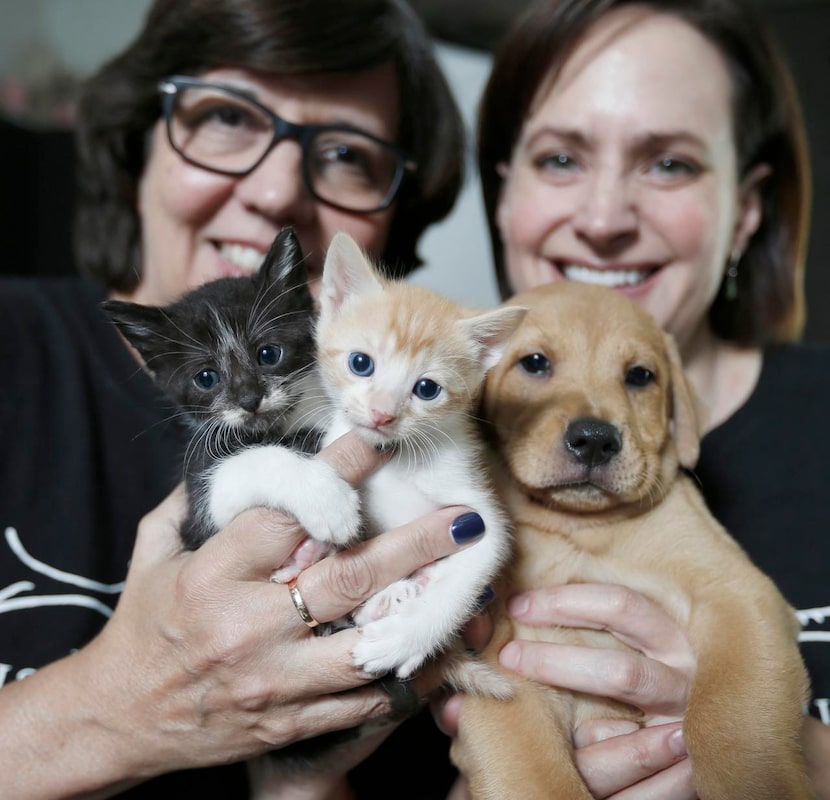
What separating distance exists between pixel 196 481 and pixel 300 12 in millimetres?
1420

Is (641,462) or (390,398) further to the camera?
(641,462)

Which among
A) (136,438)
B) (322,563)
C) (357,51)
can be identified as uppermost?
(357,51)

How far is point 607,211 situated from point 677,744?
4.60ft

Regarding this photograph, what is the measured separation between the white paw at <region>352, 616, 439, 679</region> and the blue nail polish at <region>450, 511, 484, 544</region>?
192 millimetres

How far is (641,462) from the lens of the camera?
5.56ft

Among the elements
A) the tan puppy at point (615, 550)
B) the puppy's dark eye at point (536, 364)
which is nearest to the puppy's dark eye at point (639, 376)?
Result: the tan puppy at point (615, 550)

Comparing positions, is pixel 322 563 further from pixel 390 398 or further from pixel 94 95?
pixel 94 95

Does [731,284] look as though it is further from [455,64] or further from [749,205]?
[455,64]

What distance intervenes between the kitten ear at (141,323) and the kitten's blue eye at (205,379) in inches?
3.7

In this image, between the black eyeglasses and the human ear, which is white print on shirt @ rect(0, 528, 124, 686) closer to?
the black eyeglasses

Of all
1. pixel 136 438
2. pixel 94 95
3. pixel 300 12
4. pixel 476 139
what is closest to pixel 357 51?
pixel 300 12

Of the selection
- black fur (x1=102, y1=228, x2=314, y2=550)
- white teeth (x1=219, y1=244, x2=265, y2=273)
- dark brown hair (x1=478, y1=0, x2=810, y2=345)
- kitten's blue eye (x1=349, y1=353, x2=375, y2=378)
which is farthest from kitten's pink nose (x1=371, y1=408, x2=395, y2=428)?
dark brown hair (x1=478, y1=0, x2=810, y2=345)

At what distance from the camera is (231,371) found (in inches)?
58.8

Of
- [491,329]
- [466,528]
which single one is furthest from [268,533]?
[491,329]
